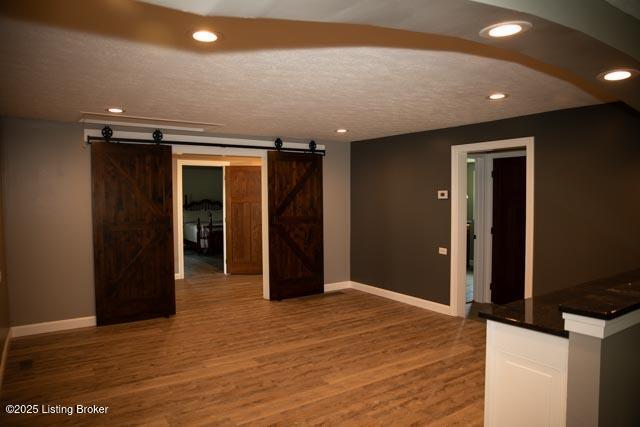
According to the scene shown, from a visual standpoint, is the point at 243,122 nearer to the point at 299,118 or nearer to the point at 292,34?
the point at 299,118

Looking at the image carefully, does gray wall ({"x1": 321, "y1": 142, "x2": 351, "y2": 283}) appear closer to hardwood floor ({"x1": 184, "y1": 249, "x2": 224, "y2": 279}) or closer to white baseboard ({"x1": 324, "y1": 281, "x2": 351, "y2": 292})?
white baseboard ({"x1": 324, "y1": 281, "x2": 351, "y2": 292})

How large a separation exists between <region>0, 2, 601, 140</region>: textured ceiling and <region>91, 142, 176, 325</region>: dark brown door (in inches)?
30.2

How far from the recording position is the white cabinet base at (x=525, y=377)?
1926 mm

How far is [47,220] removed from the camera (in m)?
4.62

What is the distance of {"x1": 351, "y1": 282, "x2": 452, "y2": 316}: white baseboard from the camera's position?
5.41 meters

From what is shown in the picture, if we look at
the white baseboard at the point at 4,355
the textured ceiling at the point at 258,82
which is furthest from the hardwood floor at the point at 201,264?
the textured ceiling at the point at 258,82

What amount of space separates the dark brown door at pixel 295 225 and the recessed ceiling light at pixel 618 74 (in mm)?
4444

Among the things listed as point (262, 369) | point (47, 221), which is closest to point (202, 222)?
point (47, 221)

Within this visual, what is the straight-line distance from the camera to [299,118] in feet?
15.0

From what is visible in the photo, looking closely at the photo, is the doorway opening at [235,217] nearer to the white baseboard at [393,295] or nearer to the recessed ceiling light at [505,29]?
the white baseboard at [393,295]

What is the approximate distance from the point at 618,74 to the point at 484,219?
3950mm

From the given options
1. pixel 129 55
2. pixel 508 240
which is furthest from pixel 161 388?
pixel 508 240

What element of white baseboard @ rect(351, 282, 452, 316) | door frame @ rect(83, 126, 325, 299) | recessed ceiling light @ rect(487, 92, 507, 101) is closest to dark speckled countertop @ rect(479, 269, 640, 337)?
recessed ceiling light @ rect(487, 92, 507, 101)

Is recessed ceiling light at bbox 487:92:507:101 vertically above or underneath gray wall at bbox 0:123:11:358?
above
